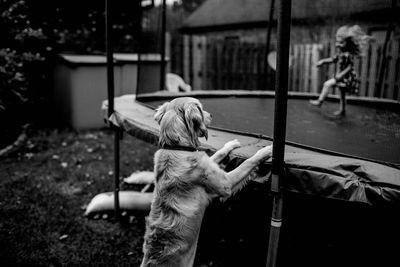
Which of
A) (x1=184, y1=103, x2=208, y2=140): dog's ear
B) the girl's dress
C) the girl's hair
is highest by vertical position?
the girl's hair

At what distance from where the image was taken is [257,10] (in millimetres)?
12078

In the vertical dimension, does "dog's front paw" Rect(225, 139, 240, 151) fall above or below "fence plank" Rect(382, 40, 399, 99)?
below

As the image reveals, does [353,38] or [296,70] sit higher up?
[353,38]

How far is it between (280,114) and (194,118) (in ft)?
1.38

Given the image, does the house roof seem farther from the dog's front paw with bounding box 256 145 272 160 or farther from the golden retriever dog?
the golden retriever dog

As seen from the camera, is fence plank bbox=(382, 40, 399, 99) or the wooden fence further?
the wooden fence

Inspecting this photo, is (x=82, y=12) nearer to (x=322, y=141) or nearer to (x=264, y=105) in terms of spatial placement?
(x=264, y=105)

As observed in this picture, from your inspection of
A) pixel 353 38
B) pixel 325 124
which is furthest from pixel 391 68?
pixel 325 124

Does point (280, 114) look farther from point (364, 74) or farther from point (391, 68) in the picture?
point (364, 74)

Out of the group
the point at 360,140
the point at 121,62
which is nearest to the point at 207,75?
the point at 121,62

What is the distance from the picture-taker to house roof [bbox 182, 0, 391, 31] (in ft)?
12.8

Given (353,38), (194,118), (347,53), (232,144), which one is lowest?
(232,144)

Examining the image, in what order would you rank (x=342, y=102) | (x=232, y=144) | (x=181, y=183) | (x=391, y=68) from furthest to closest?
1. (x=391, y=68)
2. (x=342, y=102)
3. (x=232, y=144)
4. (x=181, y=183)

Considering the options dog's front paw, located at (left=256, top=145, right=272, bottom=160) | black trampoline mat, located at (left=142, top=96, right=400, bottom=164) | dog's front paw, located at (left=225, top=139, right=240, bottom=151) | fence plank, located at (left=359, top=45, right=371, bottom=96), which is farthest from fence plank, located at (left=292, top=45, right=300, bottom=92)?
dog's front paw, located at (left=256, top=145, right=272, bottom=160)
